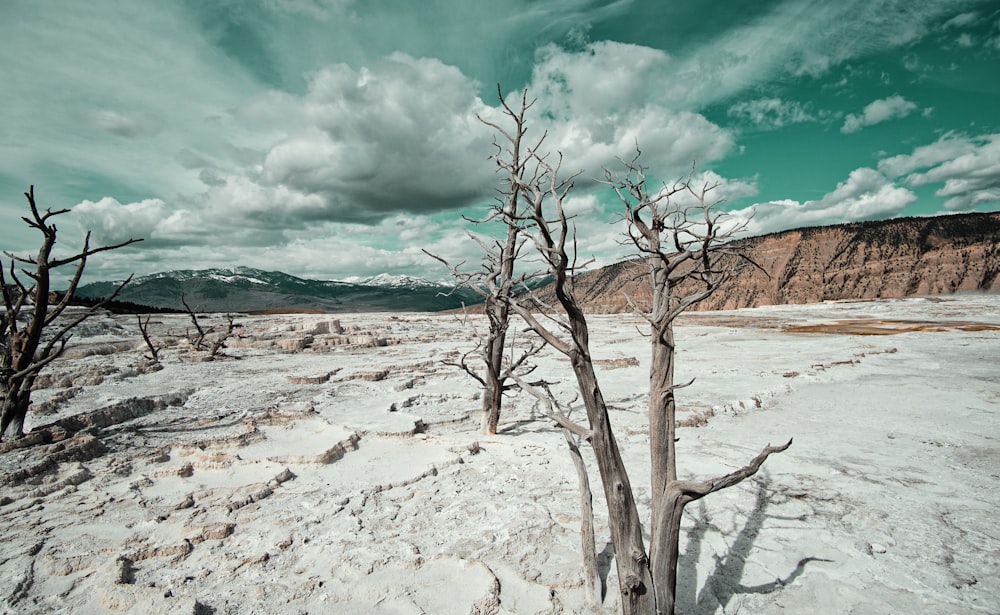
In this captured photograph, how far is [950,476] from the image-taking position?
24.5 ft

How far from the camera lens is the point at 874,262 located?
326ft

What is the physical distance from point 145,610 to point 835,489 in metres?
8.85

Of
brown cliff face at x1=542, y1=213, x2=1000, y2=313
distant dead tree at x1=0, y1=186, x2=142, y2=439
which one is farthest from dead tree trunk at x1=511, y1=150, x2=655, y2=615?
brown cliff face at x1=542, y1=213, x2=1000, y2=313

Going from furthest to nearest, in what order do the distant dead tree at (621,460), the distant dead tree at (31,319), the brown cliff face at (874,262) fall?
the brown cliff face at (874,262) < the distant dead tree at (31,319) < the distant dead tree at (621,460)

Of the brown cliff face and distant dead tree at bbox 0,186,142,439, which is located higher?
the brown cliff face

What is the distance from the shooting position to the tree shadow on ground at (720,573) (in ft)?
14.9

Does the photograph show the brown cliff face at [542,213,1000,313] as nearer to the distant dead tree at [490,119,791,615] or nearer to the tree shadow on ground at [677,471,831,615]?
the tree shadow on ground at [677,471,831,615]

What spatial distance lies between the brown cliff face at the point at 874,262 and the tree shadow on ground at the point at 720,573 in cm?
8117

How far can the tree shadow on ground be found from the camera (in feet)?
14.9

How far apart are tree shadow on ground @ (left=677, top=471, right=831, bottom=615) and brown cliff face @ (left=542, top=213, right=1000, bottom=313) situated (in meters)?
81.2

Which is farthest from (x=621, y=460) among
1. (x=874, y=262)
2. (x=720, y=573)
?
(x=874, y=262)

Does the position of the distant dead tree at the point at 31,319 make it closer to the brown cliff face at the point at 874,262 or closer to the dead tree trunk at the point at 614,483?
the dead tree trunk at the point at 614,483

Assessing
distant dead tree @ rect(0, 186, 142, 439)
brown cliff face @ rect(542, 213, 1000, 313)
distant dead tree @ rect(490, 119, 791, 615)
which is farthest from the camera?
brown cliff face @ rect(542, 213, 1000, 313)

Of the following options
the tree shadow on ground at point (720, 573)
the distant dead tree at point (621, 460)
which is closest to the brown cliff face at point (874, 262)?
the tree shadow on ground at point (720, 573)
